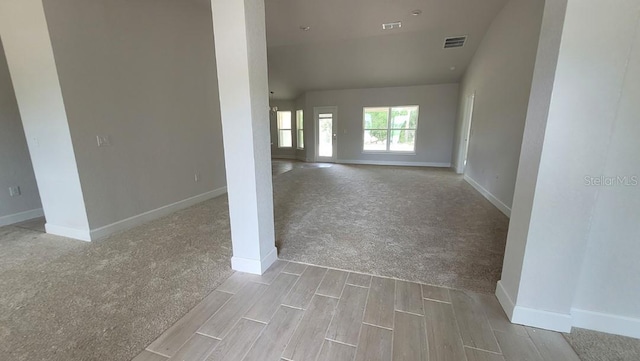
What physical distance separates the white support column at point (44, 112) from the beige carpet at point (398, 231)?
7.66 ft

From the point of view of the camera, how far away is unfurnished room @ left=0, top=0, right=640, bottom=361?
131cm

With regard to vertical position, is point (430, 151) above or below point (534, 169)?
below

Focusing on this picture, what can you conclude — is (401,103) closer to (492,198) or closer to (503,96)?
(503,96)

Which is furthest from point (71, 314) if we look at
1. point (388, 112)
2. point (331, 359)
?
point (388, 112)

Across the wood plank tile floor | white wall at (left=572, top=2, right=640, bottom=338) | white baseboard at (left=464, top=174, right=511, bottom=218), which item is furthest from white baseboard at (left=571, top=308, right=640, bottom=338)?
white baseboard at (left=464, top=174, right=511, bottom=218)

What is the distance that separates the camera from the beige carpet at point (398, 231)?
212 cm

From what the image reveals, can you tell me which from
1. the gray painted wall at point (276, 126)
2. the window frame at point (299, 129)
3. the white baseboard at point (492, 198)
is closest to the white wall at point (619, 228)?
the white baseboard at point (492, 198)

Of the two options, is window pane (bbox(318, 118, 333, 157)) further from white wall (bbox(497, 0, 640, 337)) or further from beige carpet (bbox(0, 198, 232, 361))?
white wall (bbox(497, 0, 640, 337))

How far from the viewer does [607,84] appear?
47.4 inches

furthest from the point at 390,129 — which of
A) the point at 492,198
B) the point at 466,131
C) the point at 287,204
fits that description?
the point at 287,204

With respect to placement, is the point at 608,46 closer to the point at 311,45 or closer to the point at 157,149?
the point at 157,149

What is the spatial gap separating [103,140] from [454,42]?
21.4 feet

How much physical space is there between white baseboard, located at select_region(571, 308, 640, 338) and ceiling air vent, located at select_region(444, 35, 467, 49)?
541 cm

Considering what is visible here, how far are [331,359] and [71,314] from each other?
5.72ft
